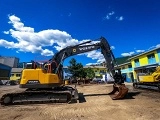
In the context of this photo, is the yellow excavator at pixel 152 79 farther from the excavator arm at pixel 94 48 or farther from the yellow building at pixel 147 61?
the yellow building at pixel 147 61

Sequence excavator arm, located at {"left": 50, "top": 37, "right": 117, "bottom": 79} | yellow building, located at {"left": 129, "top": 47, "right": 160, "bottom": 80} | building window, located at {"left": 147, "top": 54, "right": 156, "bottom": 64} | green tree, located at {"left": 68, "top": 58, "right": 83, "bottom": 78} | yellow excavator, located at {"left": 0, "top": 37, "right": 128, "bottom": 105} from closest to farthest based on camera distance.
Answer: yellow excavator, located at {"left": 0, "top": 37, "right": 128, "bottom": 105} < excavator arm, located at {"left": 50, "top": 37, "right": 117, "bottom": 79} < yellow building, located at {"left": 129, "top": 47, "right": 160, "bottom": 80} < building window, located at {"left": 147, "top": 54, "right": 156, "bottom": 64} < green tree, located at {"left": 68, "top": 58, "right": 83, "bottom": 78}

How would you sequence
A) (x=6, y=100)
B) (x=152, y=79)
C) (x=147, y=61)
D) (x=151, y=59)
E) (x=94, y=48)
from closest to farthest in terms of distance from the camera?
(x=6, y=100) → (x=94, y=48) → (x=152, y=79) → (x=151, y=59) → (x=147, y=61)

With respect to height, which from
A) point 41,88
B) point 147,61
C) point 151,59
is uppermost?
point 151,59

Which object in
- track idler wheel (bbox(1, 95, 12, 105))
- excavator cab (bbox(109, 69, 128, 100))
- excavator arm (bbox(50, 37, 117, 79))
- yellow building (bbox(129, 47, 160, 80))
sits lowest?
track idler wheel (bbox(1, 95, 12, 105))

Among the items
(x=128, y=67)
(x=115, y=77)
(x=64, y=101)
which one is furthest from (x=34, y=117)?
(x=128, y=67)

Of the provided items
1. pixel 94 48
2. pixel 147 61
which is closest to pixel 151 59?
pixel 147 61

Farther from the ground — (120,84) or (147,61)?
(147,61)

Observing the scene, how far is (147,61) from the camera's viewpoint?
3831cm

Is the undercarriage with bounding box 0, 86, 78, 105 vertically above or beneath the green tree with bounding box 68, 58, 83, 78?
beneath

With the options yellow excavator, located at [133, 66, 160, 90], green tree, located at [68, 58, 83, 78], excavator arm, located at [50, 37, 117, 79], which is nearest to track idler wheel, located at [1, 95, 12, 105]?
excavator arm, located at [50, 37, 117, 79]

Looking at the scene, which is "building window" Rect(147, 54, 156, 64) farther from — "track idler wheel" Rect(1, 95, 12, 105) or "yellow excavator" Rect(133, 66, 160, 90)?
"track idler wheel" Rect(1, 95, 12, 105)

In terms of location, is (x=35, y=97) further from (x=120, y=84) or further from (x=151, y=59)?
(x=151, y=59)

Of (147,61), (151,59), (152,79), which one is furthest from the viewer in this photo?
(147,61)

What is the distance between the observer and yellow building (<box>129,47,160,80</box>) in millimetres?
34034
